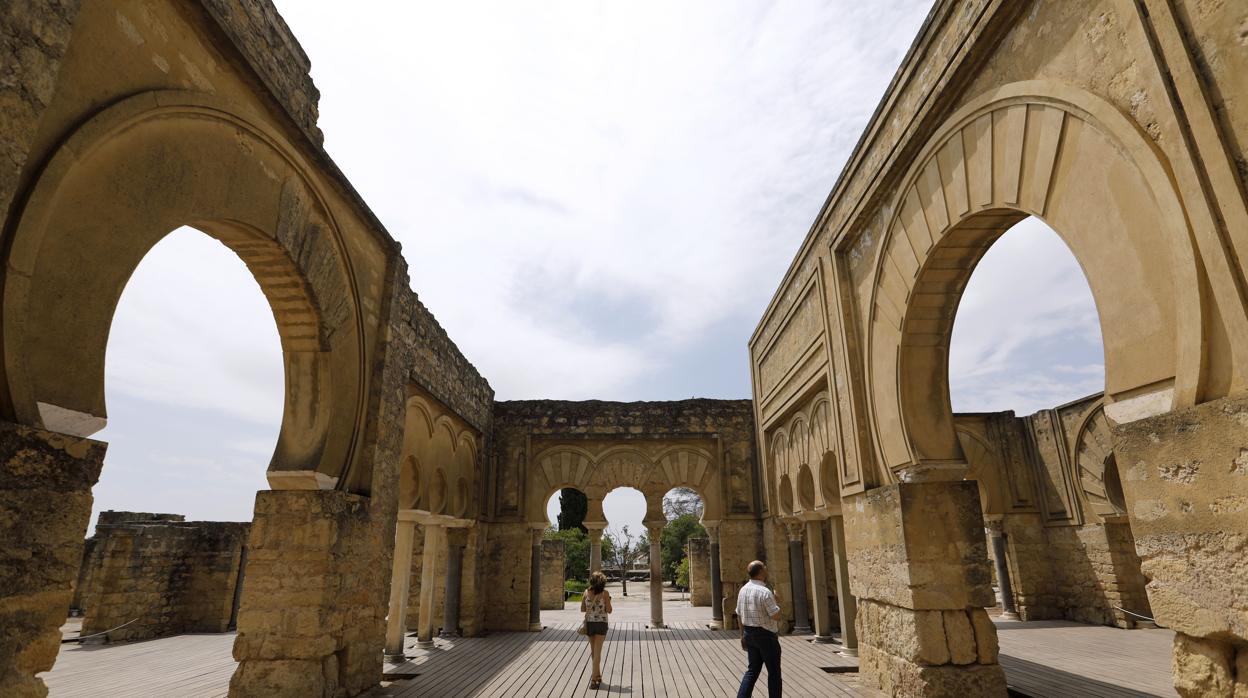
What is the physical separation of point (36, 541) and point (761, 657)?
13.7 ft

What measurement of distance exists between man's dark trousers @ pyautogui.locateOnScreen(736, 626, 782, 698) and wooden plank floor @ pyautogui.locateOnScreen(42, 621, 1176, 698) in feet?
5.23

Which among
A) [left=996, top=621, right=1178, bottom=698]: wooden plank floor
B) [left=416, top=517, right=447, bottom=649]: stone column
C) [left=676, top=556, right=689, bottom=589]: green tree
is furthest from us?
[left=676, top=556, right=689, bottom=589]: green tree

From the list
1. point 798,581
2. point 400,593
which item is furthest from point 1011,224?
point 400,593

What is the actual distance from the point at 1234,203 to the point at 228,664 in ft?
33.7

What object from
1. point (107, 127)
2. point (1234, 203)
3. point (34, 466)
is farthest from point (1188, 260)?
point (107, 127)

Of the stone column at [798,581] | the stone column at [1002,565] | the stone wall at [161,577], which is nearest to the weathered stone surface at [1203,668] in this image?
the stone column at [798,581]

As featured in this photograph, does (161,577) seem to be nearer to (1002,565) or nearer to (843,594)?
(843,594)

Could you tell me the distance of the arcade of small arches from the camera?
2.33 meters

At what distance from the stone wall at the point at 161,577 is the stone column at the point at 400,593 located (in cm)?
546

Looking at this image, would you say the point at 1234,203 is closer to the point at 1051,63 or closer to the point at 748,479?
the point at 1051,63

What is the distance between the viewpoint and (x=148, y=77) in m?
3.30

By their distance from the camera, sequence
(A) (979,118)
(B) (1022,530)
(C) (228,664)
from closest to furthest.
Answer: (A) (979,118)
(C) (228,664)
(B) (1022,530)

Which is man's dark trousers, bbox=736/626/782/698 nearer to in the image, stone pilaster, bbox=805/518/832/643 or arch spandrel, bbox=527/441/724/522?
stone pilaster, bbox=805/518/832/643

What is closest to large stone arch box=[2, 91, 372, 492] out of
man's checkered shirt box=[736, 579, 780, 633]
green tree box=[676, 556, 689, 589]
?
man's checkered shirt box=[736, 579, 780, 633]
